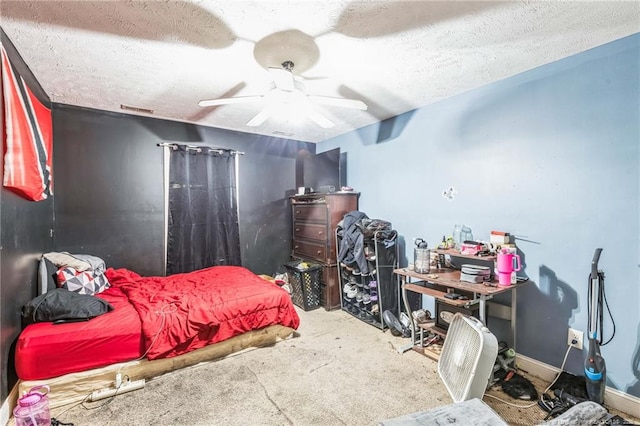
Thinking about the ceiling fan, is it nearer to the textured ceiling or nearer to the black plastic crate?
the textured ceiling

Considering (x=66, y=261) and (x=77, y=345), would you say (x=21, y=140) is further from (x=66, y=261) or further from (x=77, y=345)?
(x=77, y=345)

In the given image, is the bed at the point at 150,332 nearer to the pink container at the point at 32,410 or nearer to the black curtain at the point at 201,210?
the pink container at the point at 32,410

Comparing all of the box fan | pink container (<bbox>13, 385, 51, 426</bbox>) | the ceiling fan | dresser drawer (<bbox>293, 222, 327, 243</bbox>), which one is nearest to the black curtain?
dresser drawer (<bbox>293, 222, 327, 243</bbox>)

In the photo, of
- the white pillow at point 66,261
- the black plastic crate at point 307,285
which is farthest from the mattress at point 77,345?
the black plastic crate at point 307,285

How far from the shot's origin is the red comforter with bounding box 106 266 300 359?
2.21 m

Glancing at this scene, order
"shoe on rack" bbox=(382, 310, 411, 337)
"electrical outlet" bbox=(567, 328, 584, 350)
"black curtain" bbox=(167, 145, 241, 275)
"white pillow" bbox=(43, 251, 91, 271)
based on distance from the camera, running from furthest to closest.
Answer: "black curtain" bbox=(167, 145, 241, 275), "shoe on rack" bbox=(382, 310, 411, 337), "white pillow" bbox=(43, 251, 91, 271), "electrical outlet" bbox=(567, 328, 584, 350)

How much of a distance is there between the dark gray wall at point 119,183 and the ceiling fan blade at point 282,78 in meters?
2.29

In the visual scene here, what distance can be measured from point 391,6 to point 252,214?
10.4 feet

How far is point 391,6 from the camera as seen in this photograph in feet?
5.12

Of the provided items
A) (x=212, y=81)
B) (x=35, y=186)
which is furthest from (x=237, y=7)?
(x=35, y=186)

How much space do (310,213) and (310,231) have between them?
26 centimetres

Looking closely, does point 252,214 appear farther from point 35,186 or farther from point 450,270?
point 450,270

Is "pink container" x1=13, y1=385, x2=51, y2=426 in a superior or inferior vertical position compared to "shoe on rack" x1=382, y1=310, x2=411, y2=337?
superior

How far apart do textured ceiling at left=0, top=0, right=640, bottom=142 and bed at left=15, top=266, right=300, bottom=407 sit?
1.92 metres
